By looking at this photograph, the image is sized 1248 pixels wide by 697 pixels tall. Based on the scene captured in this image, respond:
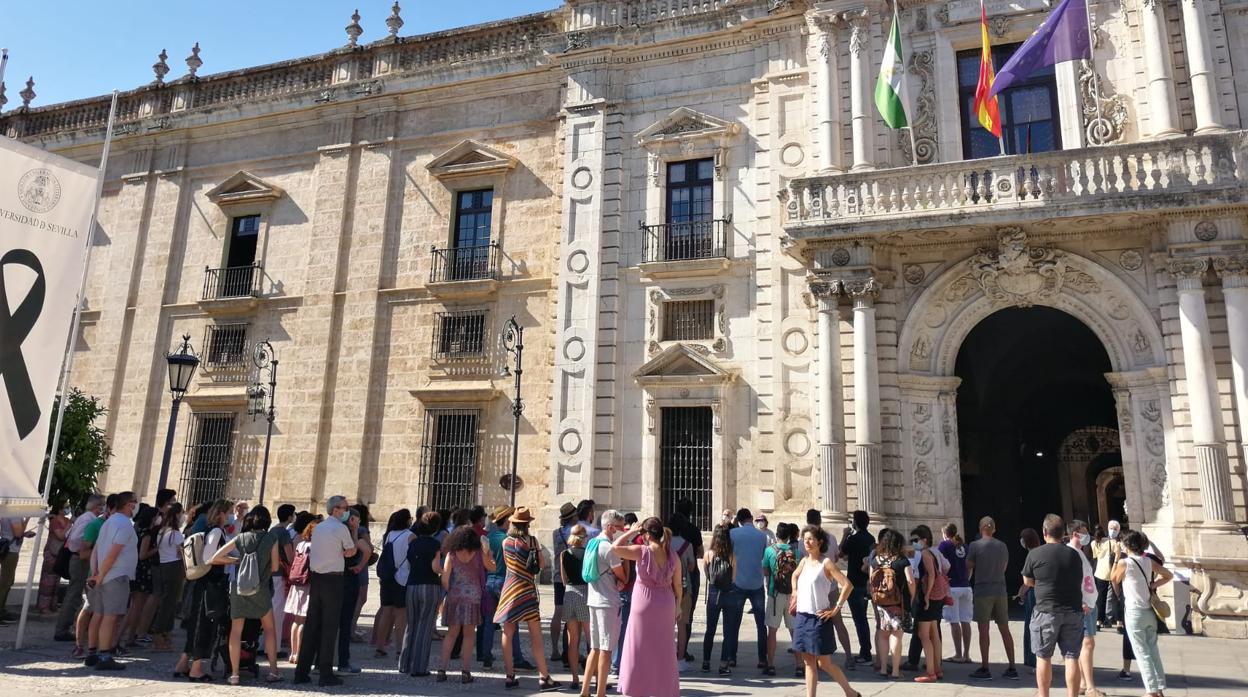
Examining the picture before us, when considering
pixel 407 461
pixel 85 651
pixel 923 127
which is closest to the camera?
pixel 85 651

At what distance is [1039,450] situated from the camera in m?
23.0

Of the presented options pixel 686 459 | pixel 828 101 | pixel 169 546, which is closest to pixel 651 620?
pixel 169 546

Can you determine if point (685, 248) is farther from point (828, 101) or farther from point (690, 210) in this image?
point (828, 101)

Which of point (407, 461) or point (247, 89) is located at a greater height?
point (247, 89)

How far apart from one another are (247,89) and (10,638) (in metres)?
17.3

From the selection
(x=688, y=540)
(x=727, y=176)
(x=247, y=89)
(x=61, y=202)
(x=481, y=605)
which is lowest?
(x=481, y=605)

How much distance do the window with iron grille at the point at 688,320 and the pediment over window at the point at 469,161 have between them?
5.55m

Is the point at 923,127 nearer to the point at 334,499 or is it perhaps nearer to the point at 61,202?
the point at 334,499

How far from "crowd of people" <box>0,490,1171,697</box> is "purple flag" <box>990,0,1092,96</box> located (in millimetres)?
8276

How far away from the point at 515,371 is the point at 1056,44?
11880mm

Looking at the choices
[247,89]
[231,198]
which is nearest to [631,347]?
[231,198]

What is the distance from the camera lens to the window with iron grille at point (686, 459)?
16562 mm

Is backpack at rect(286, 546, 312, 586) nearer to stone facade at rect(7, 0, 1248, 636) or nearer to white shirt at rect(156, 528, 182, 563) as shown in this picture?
white shirt at rect(156, 528, 182, 563)

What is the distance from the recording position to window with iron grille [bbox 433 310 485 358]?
1919cm
